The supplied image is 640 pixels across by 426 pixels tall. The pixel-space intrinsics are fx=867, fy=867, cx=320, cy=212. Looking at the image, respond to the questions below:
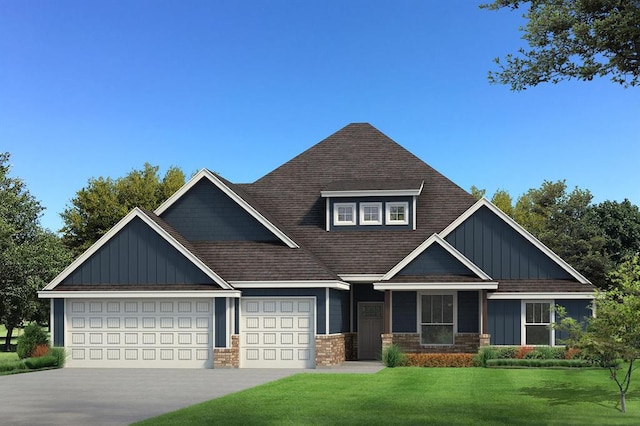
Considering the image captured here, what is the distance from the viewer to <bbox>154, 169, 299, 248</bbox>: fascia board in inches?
1390

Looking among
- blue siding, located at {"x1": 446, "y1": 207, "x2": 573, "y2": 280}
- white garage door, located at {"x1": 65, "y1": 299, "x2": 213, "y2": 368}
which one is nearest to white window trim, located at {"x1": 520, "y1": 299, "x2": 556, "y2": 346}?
blue siding, located at {"x1": 446, "y1": 207, "x2": 573, "y2": 280}

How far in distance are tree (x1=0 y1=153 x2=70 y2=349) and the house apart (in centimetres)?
1673

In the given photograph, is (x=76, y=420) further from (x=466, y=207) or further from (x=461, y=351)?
(x=466, y=207)

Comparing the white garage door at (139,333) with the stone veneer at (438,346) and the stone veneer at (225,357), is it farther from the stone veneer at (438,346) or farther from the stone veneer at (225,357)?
the stone veneer at (438,346)

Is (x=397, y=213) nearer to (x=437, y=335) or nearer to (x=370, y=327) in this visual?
(x=370, y=327)

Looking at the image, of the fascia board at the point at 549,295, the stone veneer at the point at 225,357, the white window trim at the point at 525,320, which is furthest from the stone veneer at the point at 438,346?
the stone veneer at the point at 225,357

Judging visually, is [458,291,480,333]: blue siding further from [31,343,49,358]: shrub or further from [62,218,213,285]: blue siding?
[31,343,49,358]: shrub

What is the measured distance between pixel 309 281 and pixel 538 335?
32.6 feet

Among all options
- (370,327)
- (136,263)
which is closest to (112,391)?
(136,263)

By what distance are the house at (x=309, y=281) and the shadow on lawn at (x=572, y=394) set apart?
9.35 metres

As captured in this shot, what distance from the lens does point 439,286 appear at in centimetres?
3381

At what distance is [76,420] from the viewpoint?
1783 centimetres

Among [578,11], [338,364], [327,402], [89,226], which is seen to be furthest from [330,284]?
[89,226]

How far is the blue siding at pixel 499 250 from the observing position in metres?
36.5
